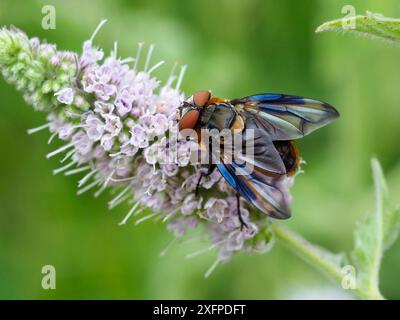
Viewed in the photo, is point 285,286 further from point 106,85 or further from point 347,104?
point 106,85

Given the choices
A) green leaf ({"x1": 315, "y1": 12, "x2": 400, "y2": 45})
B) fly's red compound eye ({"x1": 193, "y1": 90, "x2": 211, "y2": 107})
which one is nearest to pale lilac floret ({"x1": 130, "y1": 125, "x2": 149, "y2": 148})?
fly's red compound eye ({"x1": 193, "y1": 90, "x2": 211, "y2": 107})

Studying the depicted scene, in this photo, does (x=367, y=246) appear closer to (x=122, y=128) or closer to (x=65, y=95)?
(x=122, y=128)

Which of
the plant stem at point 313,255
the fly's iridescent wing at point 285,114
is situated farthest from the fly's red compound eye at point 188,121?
the plant stem at point 313,255

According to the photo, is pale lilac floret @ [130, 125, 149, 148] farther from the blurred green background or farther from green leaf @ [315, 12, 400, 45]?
the blurred green background

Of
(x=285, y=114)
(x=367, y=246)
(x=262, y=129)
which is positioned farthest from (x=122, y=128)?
(x=367, y=246)

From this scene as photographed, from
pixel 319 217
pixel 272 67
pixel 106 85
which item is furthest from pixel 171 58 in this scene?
pixel 106 85

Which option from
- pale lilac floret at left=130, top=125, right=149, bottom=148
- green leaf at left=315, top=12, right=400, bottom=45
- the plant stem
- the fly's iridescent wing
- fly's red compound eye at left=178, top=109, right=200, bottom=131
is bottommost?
the plant stem
